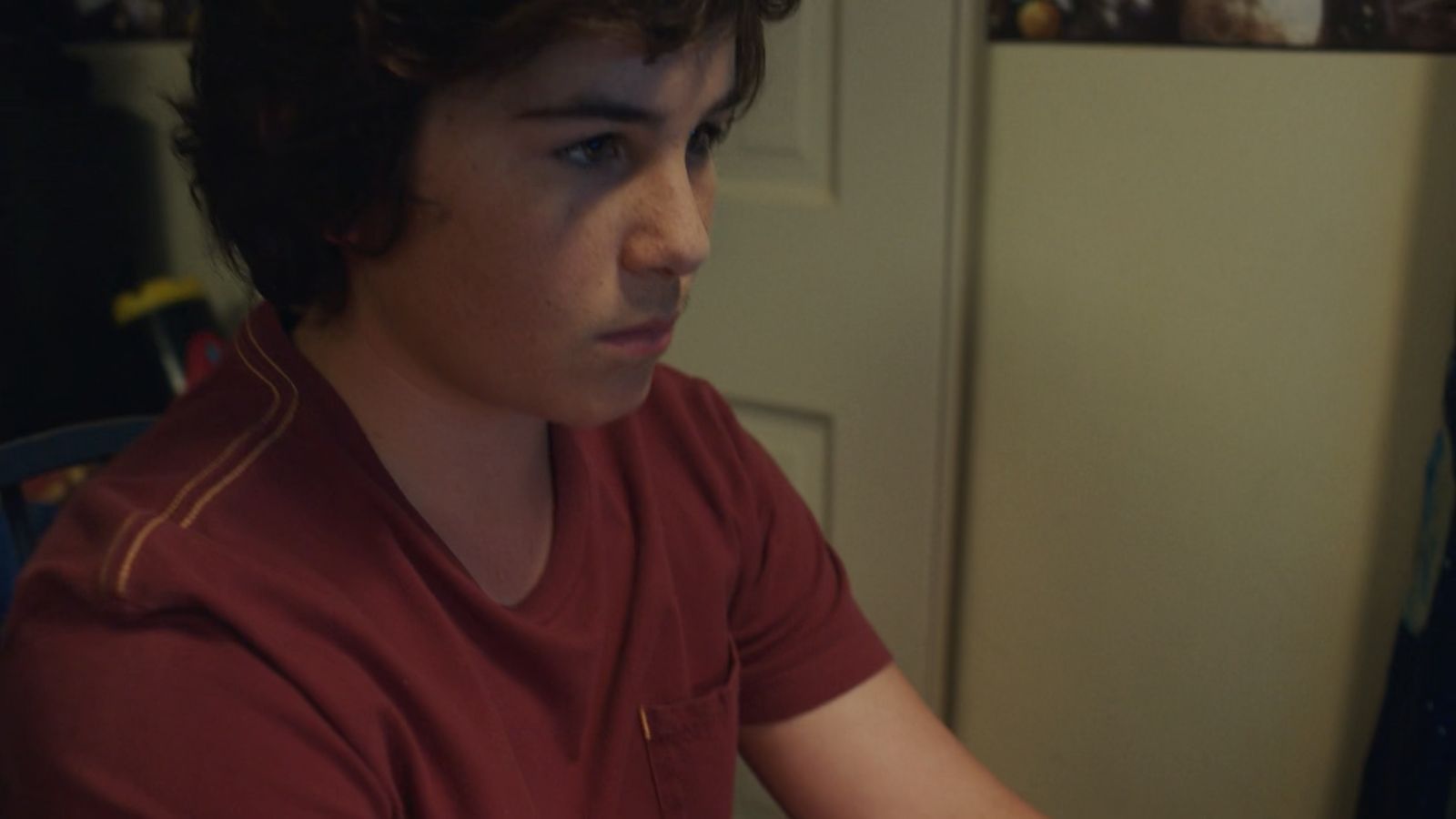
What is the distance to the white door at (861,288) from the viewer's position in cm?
134

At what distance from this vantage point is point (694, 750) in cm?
92

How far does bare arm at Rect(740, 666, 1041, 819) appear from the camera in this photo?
100cm

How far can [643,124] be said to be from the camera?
74 centimetres

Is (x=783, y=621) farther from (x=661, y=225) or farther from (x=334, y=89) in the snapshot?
(x=334, y=89)

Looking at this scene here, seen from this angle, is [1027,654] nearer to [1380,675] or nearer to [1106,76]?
[1380,675]

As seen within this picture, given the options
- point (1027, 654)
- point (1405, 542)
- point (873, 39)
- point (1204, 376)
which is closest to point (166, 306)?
point (873, 39)

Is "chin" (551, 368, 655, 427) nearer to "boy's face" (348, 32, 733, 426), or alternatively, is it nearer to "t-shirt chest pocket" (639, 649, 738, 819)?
"boy's face" (348, 32, 733, 426)

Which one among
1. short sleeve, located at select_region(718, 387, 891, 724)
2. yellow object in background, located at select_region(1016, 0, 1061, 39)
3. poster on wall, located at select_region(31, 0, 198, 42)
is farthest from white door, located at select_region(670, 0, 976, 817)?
poster on wall, located at select_region(31, 0, 198, 42)

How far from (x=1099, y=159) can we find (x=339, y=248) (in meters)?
0.75

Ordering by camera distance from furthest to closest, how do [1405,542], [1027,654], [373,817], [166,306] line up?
[166,306], [1027,654], [1405,542], [373,817]

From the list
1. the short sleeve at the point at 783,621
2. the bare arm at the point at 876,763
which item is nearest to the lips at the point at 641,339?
the short sleeve at the point at 783,621

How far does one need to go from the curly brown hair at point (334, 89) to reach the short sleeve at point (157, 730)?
0.24 meters

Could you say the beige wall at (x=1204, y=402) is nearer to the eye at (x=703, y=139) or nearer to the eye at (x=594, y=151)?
the eye at (x=703, y=139)

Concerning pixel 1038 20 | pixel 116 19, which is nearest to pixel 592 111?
pixel 1038 20
